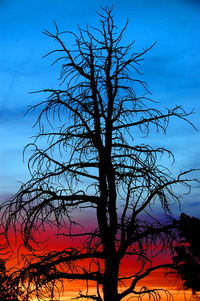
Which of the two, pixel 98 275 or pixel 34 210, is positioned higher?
pixel 34 210

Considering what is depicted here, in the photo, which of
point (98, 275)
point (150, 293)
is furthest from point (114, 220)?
point (150, 293)

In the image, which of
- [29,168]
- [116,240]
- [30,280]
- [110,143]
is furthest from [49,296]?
[110,143]

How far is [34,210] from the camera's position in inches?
318

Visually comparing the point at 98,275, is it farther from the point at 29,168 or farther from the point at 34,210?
the point at 29,168

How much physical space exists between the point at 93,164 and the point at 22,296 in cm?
274

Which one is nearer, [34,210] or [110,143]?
[34,210]

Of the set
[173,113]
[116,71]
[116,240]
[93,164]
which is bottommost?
[116,240]

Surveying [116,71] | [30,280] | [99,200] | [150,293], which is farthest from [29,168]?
[150,293]

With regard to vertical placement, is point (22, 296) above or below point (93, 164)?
below

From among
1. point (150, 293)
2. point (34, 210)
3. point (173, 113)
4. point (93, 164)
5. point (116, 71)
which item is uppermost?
point (116, 71)

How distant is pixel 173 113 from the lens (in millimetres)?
8953

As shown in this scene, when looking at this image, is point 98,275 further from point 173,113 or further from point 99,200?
point 173,113

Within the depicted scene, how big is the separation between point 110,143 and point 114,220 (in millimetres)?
1474

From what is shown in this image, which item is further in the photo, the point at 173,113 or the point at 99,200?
the point at 173,113
